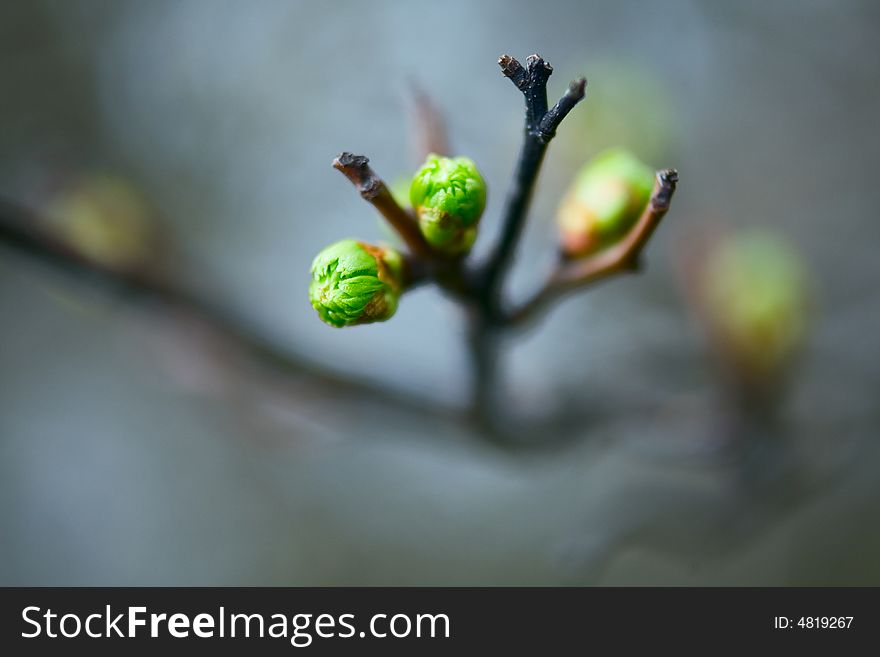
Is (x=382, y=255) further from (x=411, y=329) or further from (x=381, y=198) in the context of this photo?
(x=411, y=329)

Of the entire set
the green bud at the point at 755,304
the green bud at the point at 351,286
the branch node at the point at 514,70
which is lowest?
the green bud at the point at 351,286

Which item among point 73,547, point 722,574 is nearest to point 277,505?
point 73,547

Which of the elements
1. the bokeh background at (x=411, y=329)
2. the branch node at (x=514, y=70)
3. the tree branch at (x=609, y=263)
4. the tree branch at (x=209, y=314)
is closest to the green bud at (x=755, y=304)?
the bokeh background at (x=411, y=329)

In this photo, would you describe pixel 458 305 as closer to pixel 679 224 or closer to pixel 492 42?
pixel 679 224

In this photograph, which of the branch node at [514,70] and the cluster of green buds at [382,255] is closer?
the branch node at [514,70]

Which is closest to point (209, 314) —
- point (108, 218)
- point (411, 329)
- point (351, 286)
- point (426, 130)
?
point (108, 218)

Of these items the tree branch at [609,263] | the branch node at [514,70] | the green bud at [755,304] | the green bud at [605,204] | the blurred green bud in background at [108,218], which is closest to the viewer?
the branch node at [514,70]

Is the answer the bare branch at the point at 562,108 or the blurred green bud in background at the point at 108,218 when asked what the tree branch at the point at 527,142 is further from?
the blurred green bud in background at the point at 108,218
